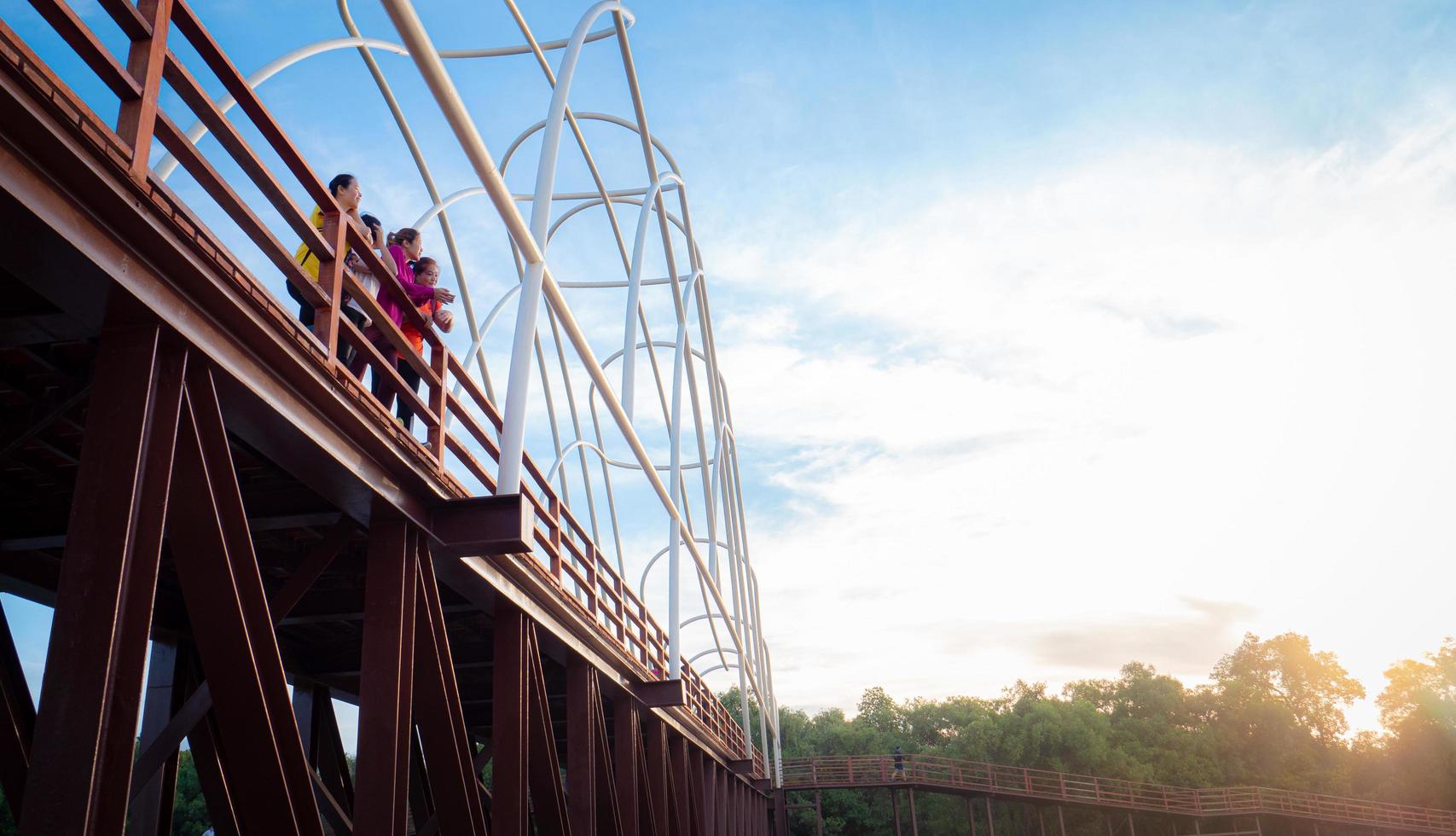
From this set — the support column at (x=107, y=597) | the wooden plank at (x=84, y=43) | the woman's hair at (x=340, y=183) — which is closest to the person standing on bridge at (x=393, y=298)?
the woman's hair at (x=340, y=183)

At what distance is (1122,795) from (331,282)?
64.1 m

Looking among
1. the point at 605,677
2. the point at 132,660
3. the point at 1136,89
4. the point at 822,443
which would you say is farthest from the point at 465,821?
the point at 822,443

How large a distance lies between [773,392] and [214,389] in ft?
145

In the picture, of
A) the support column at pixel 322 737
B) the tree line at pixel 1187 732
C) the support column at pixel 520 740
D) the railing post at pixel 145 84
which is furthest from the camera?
the tree line at pixel 1187 732

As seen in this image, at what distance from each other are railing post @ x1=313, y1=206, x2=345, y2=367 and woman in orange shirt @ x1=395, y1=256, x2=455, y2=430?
1.80m

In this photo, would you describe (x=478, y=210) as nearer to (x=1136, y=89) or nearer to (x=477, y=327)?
(x=477, y=327)

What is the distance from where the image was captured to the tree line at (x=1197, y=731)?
8106 cm

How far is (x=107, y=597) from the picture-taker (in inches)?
179

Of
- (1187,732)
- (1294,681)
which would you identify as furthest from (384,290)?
(1294,681)

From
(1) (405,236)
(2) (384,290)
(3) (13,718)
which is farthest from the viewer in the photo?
(1) (405,236)

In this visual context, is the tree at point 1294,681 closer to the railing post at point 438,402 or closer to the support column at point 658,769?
the support column at point 658,769

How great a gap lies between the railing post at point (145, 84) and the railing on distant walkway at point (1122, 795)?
2037 inches

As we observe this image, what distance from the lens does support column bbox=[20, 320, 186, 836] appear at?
4293mm

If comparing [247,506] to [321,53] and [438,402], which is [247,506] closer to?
[438,402]
